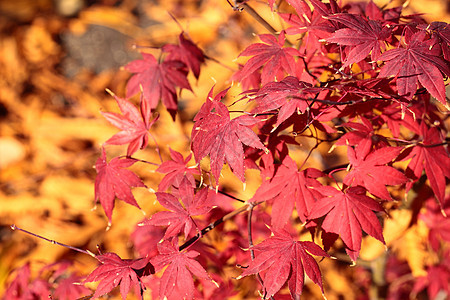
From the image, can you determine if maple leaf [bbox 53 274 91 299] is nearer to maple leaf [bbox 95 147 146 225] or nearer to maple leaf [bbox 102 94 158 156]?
maple leaf [bbox 95 147 146 225]

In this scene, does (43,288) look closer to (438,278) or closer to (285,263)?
(285,263)

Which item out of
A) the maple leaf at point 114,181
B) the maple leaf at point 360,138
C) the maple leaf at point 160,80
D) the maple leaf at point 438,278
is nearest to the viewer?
the maple leaf at point 360,138

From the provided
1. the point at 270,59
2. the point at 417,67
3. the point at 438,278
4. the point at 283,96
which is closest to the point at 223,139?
the point at 283,96

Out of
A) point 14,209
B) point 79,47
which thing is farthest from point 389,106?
point 79,47

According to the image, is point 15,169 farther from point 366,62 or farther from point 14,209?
point 366,62

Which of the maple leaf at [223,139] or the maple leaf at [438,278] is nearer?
the maple leaf at [223,139]

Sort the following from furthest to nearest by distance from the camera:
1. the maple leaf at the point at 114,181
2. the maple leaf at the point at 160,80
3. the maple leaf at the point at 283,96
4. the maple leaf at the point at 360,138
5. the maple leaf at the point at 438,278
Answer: the maple leaf at the point at 438,278, the maple leaf at the point at 160,80, the maple leaf at the point at 114,181, the maple leaf at the point at 360,138, the maple leaf at the point at 283,96

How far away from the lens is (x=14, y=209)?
2.10m

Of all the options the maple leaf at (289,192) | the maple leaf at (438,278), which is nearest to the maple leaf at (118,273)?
the maple leaf at (289,192)

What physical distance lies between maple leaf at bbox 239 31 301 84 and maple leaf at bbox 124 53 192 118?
10.1 inches

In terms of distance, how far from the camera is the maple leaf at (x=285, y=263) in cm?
66

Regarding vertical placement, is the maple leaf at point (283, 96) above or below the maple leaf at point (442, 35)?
below

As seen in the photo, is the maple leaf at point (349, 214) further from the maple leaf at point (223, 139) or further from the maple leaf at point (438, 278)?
the maple leaf at point (438, 278)

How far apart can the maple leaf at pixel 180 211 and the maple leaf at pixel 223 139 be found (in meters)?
0.11
